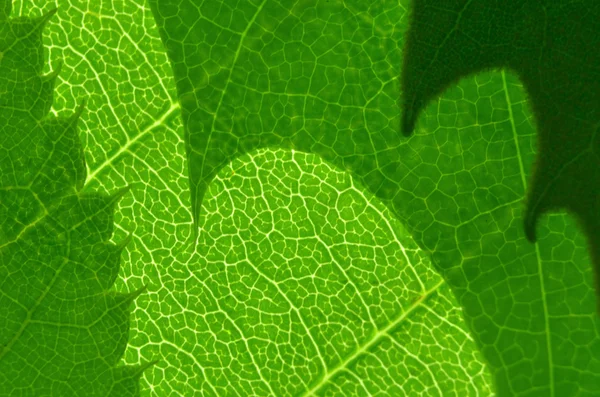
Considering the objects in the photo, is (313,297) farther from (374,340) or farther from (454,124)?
(454,124)

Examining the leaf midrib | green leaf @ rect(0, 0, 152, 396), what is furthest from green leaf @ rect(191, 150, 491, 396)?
green leaf @ rect(0, 0, 152, 396)

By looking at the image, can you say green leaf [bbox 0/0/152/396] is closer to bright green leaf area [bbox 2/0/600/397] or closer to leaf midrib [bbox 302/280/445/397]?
bright green leaf area [bbox 2/0/600/397]

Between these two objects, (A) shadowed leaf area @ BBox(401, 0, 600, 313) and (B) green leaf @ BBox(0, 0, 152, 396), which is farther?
(B) green leaf @ BBox(0, 0, 152, 396)

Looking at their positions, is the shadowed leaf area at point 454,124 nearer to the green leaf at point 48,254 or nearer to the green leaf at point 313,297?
the green leaf at point 313,297

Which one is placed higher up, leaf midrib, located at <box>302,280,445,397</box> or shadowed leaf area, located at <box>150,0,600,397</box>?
shadowed leaf area, located at <box>150,0,600,397</box>

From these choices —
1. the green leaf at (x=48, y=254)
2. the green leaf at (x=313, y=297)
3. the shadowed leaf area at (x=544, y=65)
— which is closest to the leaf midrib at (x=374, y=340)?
the green leaf at (x=313, y=297)

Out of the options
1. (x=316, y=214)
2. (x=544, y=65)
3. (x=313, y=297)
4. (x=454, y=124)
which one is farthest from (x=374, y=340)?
(x=544, y=65)

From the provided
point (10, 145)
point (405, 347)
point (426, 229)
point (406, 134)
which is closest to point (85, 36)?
point (10, 145)
